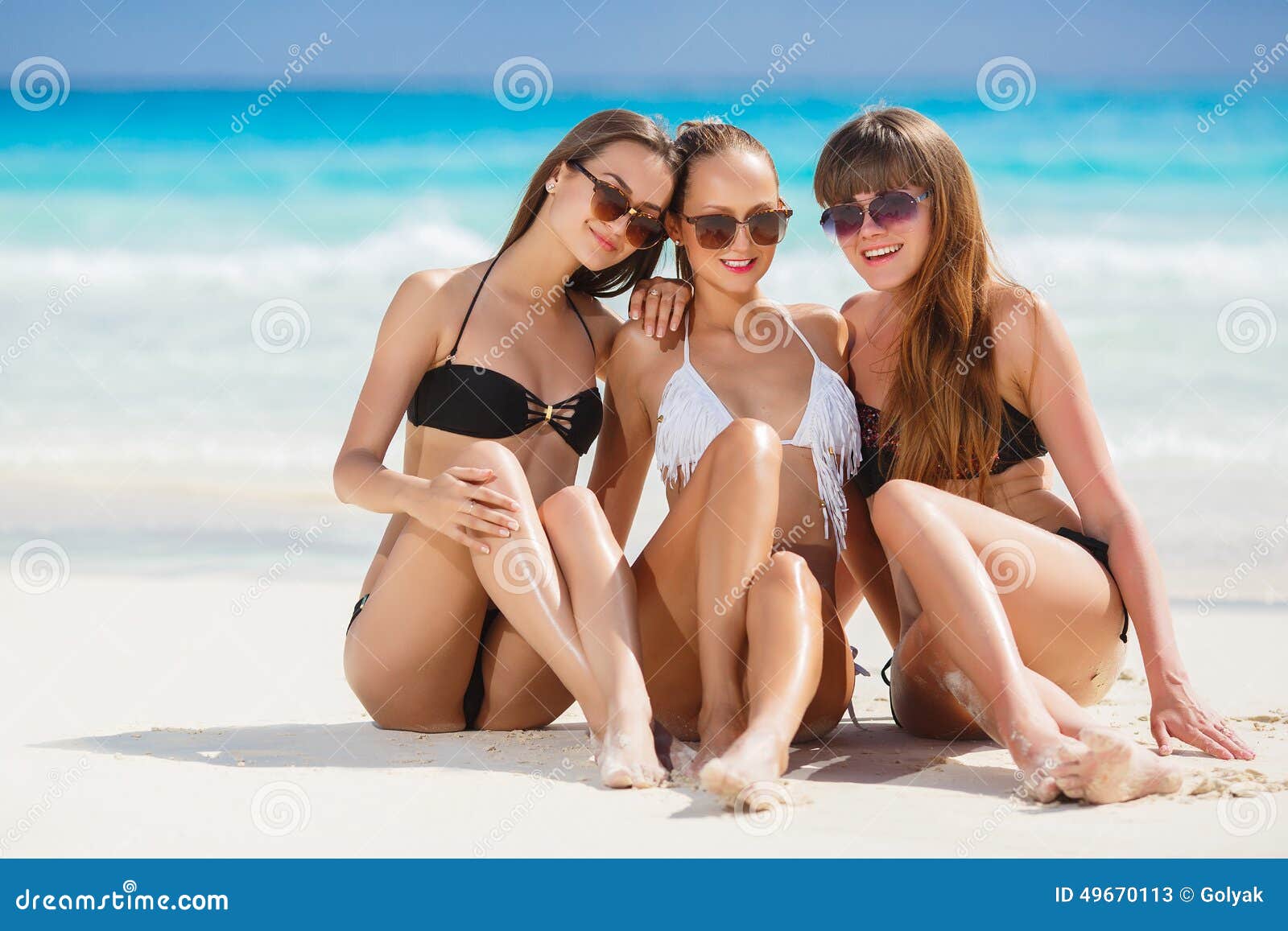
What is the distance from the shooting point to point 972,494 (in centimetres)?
381

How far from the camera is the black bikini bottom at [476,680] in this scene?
151 inches

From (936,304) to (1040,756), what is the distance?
165 centimetres

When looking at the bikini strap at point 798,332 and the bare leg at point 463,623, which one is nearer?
the bare leg at point 463,623

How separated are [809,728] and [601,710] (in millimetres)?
793

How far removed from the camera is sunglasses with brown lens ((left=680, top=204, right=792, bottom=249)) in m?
3.86

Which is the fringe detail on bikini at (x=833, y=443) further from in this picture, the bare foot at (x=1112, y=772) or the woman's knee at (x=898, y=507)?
the bare foot at (x=1112, y=772)

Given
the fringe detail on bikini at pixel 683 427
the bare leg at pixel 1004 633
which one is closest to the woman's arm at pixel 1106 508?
the bare leg at pixel 1004 633

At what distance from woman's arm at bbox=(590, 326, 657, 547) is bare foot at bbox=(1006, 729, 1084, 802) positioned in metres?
1.60

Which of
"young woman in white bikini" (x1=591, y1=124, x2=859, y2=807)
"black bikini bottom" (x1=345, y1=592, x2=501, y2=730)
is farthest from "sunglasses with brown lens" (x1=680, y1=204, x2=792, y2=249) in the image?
"black bikini bottom" (x1=345, y1=592, x2=501, y2=730)

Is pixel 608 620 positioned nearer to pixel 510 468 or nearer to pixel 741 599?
pixel 741 599

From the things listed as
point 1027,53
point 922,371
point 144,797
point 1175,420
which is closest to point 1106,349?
point 1175,420

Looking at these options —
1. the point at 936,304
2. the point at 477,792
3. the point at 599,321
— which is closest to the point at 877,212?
the point at 936,304

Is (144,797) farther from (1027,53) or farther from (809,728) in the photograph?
(1027,53)

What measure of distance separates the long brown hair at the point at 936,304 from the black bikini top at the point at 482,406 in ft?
3.50
